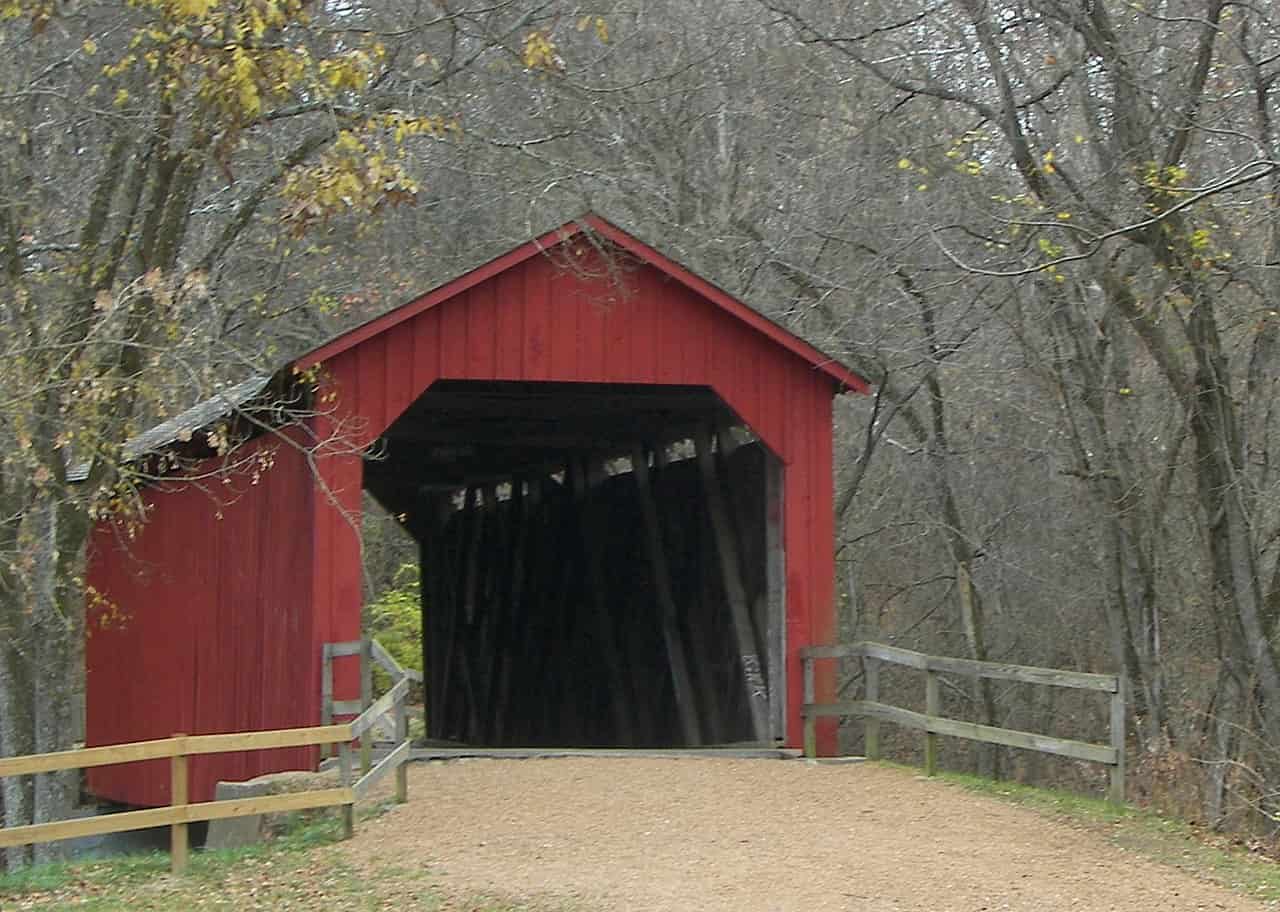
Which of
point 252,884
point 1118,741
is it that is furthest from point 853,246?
point 252,884

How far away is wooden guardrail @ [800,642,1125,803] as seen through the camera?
33.2ft

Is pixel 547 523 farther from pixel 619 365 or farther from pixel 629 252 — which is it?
pixel 629 252

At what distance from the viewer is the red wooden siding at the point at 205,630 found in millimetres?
12523

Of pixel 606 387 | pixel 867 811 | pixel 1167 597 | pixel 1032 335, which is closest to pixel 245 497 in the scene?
pixel 606 387

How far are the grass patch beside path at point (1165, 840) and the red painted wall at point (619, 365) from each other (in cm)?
249

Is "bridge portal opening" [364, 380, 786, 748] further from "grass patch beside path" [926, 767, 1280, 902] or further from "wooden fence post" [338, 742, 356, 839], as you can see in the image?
"wooden fence post" [338, 742, 356, 839]

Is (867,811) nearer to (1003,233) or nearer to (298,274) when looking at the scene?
(1003,233)

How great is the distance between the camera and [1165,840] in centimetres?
928

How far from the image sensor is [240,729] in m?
13.5

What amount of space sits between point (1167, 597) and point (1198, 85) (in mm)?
5543

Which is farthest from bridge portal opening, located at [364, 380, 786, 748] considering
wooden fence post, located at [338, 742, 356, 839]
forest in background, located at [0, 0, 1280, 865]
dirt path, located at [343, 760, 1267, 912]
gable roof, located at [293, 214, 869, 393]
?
wooden fence post, located at [338, 742, 356, 839]

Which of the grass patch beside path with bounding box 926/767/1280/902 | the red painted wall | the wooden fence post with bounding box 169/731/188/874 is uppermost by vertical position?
the red painted wall

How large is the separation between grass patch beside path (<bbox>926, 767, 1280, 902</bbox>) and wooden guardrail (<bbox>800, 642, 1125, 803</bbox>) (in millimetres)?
294

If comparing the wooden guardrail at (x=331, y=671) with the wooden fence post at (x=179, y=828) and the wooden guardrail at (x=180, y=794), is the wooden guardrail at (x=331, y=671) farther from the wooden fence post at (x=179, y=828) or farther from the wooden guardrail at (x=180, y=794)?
the wooden fence post at (x=179, y=828)
